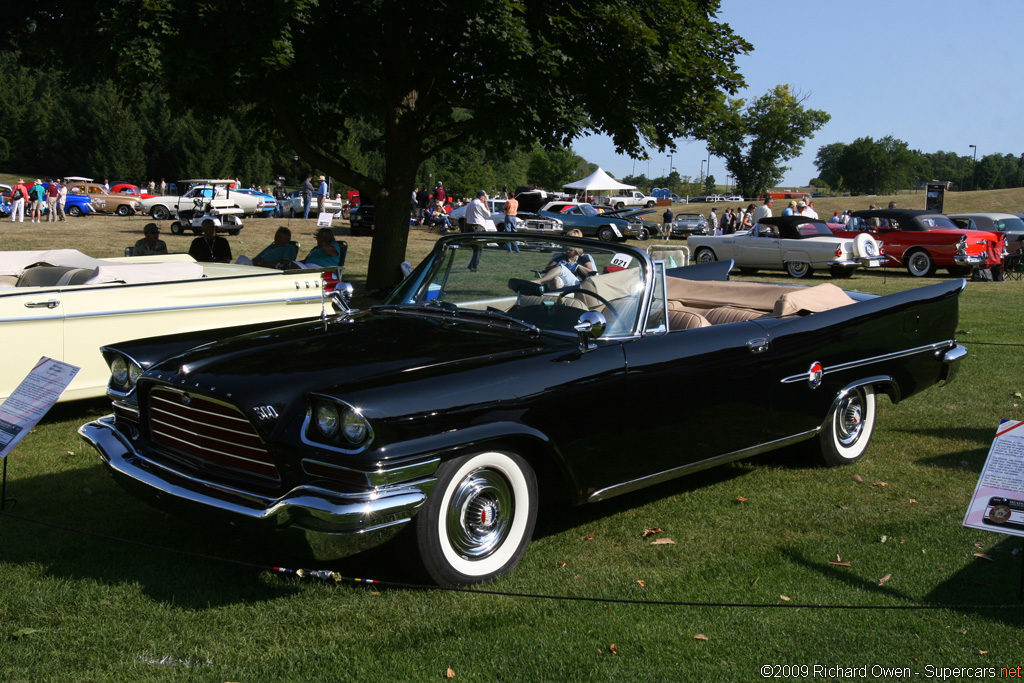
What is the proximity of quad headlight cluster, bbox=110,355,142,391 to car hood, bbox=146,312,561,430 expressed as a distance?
56cm

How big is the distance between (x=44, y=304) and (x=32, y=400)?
7.06ft

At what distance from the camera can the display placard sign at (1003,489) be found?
3734 millimetres

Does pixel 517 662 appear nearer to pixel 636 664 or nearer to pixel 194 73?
pixel 636 664

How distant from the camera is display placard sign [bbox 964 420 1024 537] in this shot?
3.73m

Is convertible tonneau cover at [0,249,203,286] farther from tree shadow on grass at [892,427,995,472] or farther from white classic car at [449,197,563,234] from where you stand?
white classic car at [449,197,563,234]

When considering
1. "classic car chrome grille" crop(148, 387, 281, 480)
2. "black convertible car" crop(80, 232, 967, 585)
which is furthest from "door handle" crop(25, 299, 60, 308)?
"classic car chrome grille" crop(148, 387, 281, 480)

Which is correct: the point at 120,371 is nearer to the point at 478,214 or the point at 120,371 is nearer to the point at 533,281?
the point at 533,281

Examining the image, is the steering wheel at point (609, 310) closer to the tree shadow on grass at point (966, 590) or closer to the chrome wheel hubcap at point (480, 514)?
the chrome wheel hubcap at point (480, 514)

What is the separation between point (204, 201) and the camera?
35.3 meters

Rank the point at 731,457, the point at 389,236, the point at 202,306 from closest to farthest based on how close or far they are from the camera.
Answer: the point at 731,457 < the point at 202,306 < the point at 389,236

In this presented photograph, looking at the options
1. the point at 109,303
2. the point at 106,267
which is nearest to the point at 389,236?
the point at 106,267

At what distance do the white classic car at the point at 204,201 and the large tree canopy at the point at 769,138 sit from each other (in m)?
48.2

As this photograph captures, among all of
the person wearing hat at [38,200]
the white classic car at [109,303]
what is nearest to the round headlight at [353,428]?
the white classic car at [109,303]

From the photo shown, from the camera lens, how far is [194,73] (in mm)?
11453
